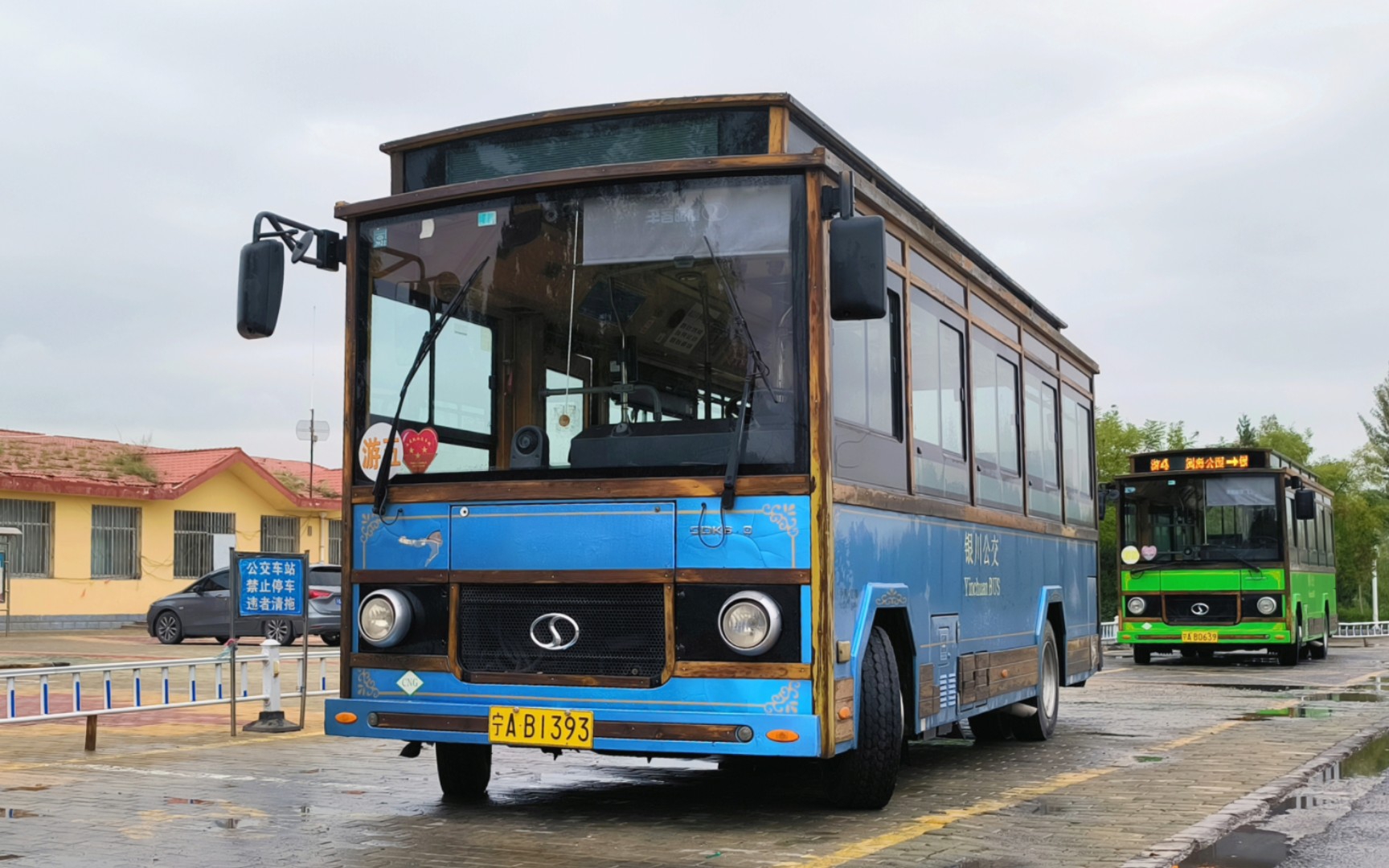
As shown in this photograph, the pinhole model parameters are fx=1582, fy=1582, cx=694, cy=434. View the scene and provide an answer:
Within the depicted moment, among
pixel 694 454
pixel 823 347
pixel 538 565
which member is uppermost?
pixel 823 347

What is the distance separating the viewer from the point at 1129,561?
24375 mm

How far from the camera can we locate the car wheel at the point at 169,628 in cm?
2884

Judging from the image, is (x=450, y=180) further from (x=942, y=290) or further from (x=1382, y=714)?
(x=1382, y=714)

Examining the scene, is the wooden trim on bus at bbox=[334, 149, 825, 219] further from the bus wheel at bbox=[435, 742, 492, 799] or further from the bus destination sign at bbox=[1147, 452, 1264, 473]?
the bus destination sign at bbox=[1147, 452, 1264, 473]

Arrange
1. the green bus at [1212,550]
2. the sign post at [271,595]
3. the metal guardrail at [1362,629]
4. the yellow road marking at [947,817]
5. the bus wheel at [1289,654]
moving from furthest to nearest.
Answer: the metal guardrail at [1362,629] < the bus wheel at [1289,654] < the green bus at [1212,550] < the sign post at [271,595] < the yellow road marking at [947,817]

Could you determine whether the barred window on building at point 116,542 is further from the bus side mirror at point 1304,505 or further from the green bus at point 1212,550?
the bus side mirror at point 1304,505

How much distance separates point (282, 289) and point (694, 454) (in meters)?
2.27

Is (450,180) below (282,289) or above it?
above

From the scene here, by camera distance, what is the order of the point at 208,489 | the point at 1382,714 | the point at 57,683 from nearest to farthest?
the point at 1382,714, the point at 57,683, the point at 208,489

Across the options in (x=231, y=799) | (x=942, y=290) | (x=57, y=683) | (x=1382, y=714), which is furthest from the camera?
(x=57, y=683)

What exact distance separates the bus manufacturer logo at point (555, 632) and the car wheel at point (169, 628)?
75.4 feet

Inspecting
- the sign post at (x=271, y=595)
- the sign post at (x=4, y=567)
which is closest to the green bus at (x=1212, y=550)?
the sign post at (x=271, y=595)

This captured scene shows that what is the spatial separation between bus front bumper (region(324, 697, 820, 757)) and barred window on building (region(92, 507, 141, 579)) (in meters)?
30.6

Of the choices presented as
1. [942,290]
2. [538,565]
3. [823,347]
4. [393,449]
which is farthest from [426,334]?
[942,290]
